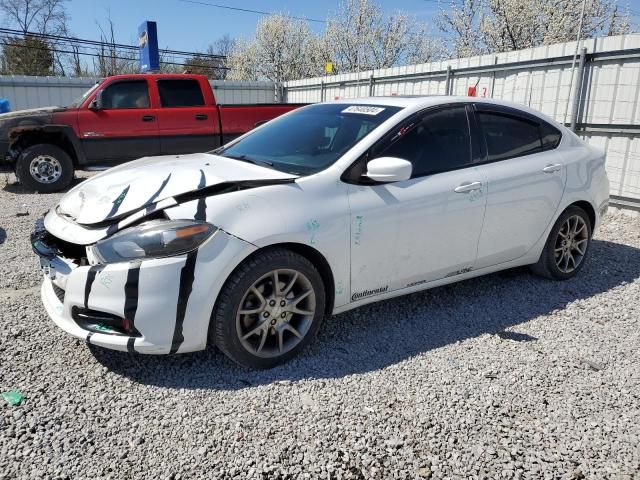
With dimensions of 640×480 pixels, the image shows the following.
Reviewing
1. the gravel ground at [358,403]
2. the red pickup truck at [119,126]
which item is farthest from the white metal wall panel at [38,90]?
the gravel ground at [358,403]

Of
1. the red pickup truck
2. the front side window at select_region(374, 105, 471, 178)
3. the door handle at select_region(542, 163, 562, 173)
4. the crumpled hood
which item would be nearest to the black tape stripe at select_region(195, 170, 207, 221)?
the crumpled hood

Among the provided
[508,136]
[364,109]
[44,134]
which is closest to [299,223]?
[364,109]

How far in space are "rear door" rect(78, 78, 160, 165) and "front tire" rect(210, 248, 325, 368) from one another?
23.5 feet

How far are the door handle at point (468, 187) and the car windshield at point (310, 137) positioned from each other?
70cm

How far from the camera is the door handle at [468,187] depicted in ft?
11.5

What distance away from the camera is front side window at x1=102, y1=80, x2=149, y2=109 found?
8948mm

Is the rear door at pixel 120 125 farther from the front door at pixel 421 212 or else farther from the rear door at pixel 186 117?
the front door at pixel 421 212

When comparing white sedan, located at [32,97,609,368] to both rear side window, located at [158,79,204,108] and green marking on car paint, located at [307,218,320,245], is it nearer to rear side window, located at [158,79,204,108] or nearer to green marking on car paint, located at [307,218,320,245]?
green marking on car paint, located at [307,218,320,245]

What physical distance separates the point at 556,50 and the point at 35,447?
26.6ft

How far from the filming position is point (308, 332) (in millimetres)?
3082

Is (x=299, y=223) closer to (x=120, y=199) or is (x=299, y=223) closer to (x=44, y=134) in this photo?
(x=120, y=199)

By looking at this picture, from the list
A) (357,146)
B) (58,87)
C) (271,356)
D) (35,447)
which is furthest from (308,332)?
(58,87)

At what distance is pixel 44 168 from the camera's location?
28.0 feet

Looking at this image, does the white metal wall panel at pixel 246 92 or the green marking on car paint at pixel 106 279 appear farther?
the white metal wall panel at pixel 246 92
